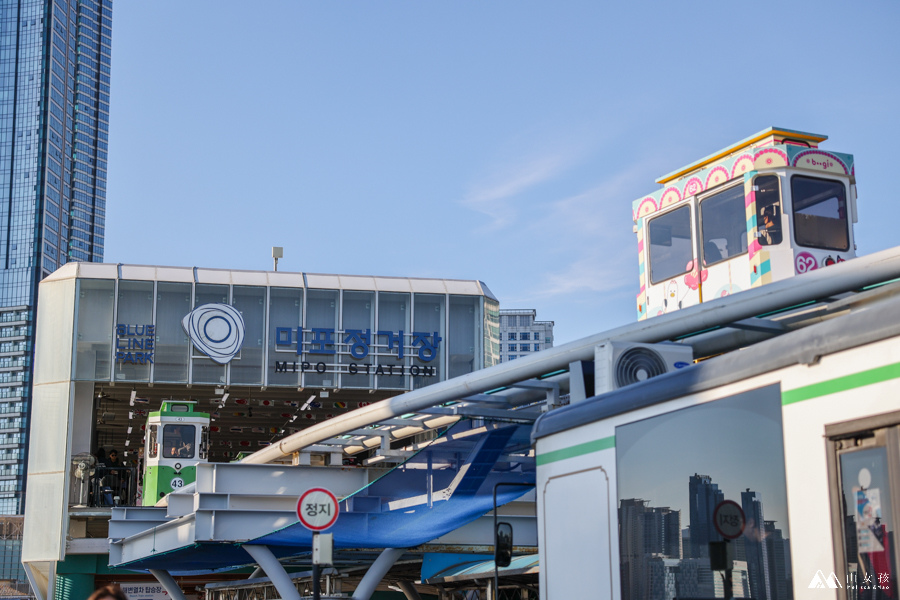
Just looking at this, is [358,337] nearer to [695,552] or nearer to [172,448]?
[172,448]

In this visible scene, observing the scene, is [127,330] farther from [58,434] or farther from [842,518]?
[842,518]

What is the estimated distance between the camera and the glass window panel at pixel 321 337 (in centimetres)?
3828

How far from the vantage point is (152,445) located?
31781mm

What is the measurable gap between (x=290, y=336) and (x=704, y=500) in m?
33.0

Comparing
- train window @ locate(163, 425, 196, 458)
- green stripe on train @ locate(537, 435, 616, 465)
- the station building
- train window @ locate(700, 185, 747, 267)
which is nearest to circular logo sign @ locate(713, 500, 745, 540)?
green stripe on train @ locate(537, 435, 616, 465)

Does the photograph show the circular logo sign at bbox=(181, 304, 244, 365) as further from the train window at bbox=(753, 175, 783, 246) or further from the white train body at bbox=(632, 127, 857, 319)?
the train window at bbox=(753, 175, 783, 246)

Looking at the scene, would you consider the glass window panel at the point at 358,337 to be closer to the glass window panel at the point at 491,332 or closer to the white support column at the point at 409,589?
the glass window panel at the point at 491,332

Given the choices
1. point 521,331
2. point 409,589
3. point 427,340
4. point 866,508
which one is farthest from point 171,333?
point 521,331

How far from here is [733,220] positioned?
16688 millimetres

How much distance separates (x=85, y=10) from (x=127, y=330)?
176981mm

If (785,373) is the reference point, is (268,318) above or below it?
above

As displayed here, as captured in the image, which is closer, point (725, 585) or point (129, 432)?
point (725, 585)

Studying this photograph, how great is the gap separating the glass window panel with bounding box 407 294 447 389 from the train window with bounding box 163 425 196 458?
959cm

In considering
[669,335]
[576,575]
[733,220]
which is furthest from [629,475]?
[733,220]
